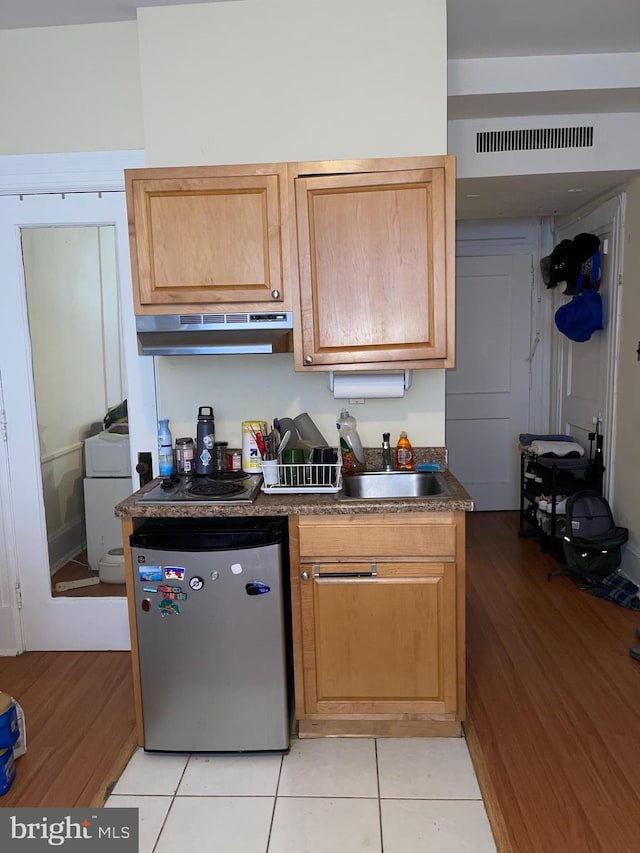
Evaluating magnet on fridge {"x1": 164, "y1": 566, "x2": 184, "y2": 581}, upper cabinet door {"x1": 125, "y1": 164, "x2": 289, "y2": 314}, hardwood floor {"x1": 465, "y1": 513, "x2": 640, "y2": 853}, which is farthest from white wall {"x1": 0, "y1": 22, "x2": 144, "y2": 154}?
hardwood floor {"x1": 465, "y1": 513, "x2": 640, "y2": 853}

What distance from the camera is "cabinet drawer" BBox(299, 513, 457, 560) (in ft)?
6.89

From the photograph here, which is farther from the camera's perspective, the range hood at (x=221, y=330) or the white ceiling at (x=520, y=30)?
the white ceiling at (x=520, y=30)

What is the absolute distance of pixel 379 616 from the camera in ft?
7.00

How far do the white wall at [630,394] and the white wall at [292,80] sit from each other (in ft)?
5.31

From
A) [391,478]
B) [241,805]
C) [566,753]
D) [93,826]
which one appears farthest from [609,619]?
[93,826]

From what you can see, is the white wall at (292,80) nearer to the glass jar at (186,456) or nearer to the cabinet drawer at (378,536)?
the glass jar at (186,456)

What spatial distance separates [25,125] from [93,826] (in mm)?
2721

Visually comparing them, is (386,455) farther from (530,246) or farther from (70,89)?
(530,246)

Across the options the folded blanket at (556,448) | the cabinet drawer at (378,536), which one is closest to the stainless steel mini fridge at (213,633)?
the cabinet drawer at (378,536)

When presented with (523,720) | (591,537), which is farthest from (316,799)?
(591,537)

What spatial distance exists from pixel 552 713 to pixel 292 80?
270 centimetres

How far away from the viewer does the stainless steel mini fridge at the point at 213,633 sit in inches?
80.2

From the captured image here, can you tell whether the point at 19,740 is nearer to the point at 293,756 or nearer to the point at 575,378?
the point at 293,756

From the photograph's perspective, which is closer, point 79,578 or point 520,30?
point 520,30
